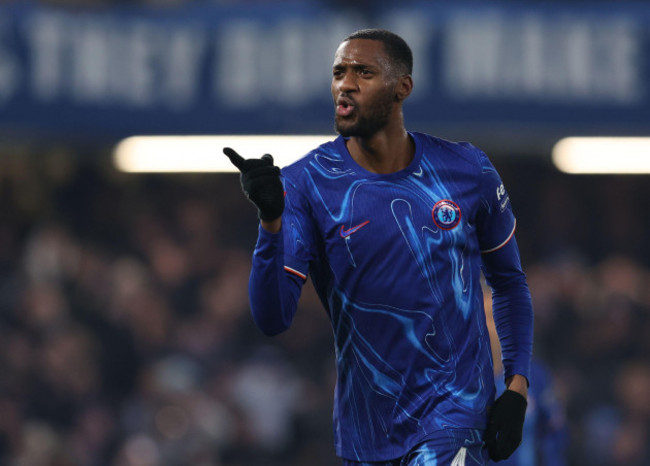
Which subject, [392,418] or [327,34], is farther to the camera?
[327,34]

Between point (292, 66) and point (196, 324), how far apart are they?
2.13 meters

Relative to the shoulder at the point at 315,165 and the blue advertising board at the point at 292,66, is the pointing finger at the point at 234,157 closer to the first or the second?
the shoulder at the point at 315,165

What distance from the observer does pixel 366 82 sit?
3217mm

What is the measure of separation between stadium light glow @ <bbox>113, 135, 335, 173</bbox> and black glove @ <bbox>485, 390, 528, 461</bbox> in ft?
16.9

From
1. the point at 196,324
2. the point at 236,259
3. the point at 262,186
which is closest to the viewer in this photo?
the point at 262,186

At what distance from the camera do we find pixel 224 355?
8.65 meters

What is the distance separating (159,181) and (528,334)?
256 inches

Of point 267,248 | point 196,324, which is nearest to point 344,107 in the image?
point 267,248

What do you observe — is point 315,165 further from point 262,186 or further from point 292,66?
point 292,66

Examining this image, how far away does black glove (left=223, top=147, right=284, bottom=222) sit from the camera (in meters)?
2.90

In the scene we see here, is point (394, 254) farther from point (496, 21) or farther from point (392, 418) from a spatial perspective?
point (496, 21)

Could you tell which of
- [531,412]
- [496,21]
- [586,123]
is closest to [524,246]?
[586,123]

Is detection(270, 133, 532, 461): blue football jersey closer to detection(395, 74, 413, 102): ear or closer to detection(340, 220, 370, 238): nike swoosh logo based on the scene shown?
Result: detection(340, 220, 370, 238): nike swoosh logo

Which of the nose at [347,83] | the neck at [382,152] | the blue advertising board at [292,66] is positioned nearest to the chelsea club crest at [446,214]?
the neck at [382,152]
